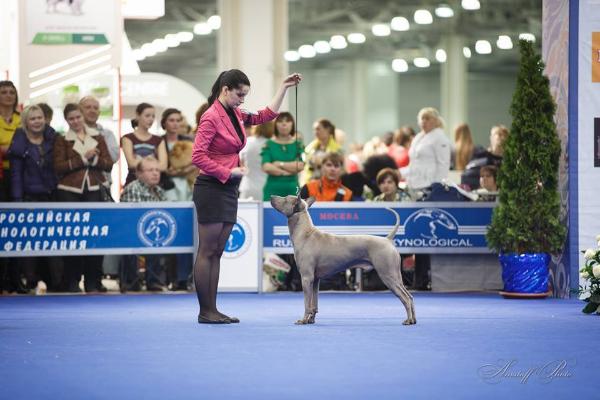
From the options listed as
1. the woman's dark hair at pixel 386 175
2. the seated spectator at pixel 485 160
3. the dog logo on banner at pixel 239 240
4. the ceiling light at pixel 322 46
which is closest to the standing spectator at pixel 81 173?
the dog logo on banner at pixel 239 240

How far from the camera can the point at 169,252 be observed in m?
11.3

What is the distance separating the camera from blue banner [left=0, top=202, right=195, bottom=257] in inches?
435

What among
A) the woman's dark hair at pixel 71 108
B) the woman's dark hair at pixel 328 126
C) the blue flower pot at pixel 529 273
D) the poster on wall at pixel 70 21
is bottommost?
the blue flower pot at pixel 529 273

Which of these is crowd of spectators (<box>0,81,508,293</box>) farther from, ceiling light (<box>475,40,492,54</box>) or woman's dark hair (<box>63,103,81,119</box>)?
ceiling light (<box>475,40,492,54</box>)

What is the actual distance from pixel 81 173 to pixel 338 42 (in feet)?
73.1

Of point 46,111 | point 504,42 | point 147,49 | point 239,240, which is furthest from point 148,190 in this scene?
point 147,49

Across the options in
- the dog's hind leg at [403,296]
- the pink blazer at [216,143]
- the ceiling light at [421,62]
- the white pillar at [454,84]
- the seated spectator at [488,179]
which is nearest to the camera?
the pink blazer at [216,143]

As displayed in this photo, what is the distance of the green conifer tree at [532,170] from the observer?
10.3m

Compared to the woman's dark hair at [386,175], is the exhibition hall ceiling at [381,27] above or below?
above

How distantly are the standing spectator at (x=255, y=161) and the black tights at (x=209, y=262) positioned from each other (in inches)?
162

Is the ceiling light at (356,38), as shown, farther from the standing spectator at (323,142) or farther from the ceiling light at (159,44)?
the standing spectator at (323,142)

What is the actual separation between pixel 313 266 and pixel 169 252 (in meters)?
3.44

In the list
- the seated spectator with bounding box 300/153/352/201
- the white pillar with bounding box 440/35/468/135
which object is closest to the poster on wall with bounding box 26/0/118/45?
the seated spectator with bounding box 300/153/352/201

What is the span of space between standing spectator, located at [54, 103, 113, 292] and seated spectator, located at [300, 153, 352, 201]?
200 centimetres
